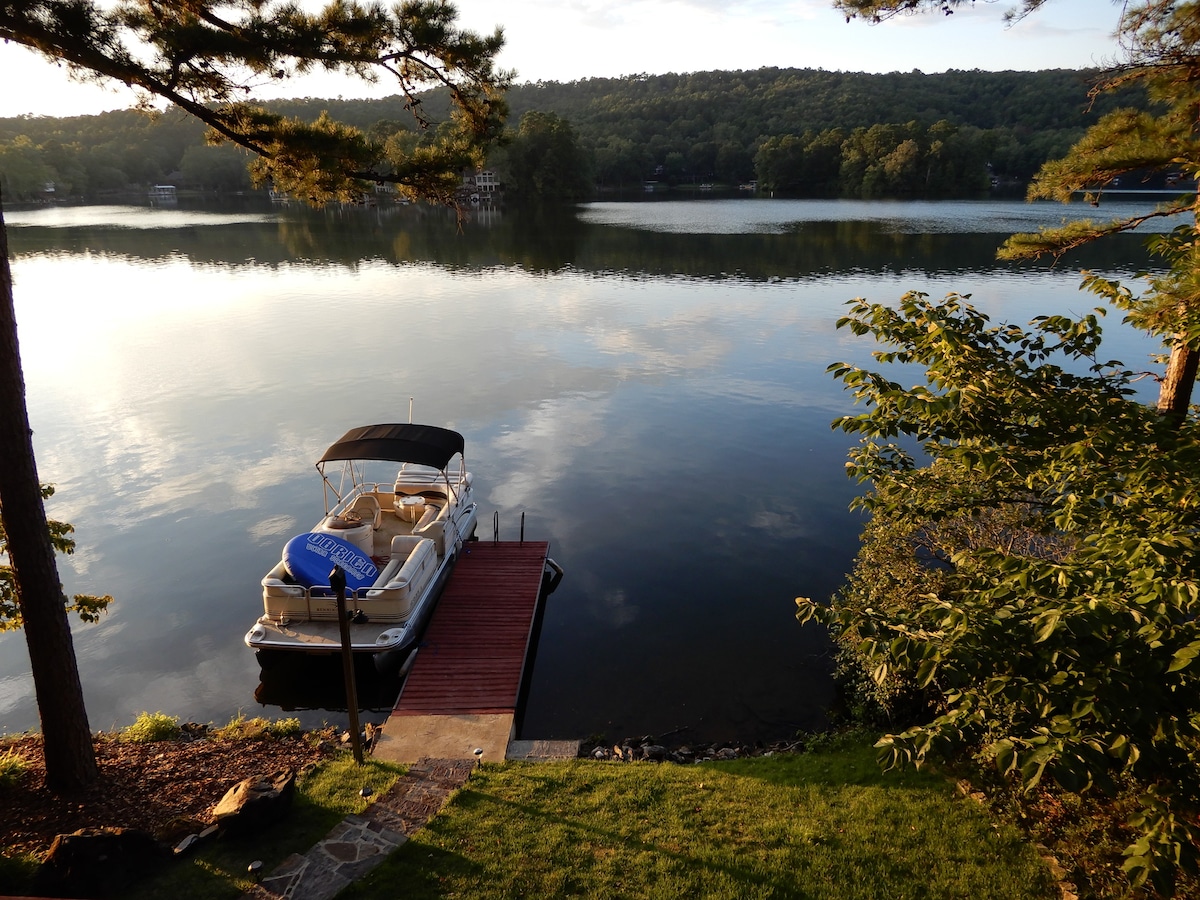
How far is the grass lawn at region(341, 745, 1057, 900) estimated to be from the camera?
6551mm

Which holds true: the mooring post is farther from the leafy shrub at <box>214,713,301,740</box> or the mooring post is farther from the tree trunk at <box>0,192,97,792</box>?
the tree trunk at <box>0,192,97,792</box>

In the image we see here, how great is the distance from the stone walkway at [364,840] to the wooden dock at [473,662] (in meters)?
1.28

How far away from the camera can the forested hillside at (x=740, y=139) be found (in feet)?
382

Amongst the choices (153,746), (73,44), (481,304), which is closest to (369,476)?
(153,746)

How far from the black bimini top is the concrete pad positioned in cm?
→ 563

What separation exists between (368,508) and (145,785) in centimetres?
869

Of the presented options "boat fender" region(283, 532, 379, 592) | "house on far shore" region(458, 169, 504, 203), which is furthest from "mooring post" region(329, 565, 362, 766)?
"house on far shore" region(458, 169, 504, 203)

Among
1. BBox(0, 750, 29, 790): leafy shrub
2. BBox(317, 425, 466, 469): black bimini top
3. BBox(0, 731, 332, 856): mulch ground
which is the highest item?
BBox(317, 425, 466, 469): black bimini top

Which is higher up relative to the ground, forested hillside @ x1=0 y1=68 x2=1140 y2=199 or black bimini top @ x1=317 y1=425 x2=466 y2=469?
forested hillside @ x1=0 y1=68 x2=1140 y2=199

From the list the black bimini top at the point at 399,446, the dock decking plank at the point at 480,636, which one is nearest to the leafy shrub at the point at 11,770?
the dock decking plank at the point at 480,636

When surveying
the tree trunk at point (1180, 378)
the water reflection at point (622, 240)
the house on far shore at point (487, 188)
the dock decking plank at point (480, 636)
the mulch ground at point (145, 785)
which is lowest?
the dock decking plank at point (480, 636)

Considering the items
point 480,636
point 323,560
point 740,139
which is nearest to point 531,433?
point 480,636

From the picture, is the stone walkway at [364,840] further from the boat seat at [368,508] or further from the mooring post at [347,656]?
the boat seat at [368,508]

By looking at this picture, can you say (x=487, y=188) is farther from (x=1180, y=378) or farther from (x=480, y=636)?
(x=1180, y=378)
